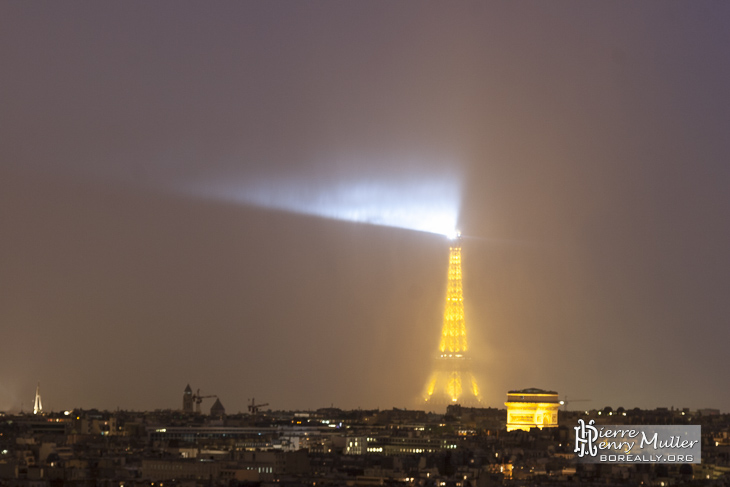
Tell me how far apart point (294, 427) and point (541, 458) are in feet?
110

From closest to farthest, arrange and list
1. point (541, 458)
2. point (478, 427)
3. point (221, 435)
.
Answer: point (541, 458), point (221, 435), point (478, 427)

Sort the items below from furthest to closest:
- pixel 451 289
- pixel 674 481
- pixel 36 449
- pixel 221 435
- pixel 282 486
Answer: pixel 451 289, pixel 221 435, pixel 36 449, pixel 674 481, pixel 282 486

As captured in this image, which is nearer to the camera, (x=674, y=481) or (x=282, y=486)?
(x=282, y=486)

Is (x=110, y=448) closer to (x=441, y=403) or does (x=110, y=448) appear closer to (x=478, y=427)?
(x=478, y=427)

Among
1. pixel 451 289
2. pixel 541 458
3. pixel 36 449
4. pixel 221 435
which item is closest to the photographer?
pixel 541 458

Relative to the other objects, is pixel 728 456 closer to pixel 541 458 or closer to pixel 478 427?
pixel 541 458

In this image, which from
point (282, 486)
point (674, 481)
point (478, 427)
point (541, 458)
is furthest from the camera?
point (478, 427)

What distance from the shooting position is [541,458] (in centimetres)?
7100

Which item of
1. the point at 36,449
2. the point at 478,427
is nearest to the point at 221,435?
the point at 478,427

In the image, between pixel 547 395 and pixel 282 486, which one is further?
pixel 547 395

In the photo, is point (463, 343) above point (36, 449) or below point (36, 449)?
above

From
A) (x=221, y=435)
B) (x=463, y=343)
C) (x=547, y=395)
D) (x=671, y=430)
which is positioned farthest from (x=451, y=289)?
(x=671, y=430)

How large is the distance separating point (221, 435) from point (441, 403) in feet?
71.7

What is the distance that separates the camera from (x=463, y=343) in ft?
361
